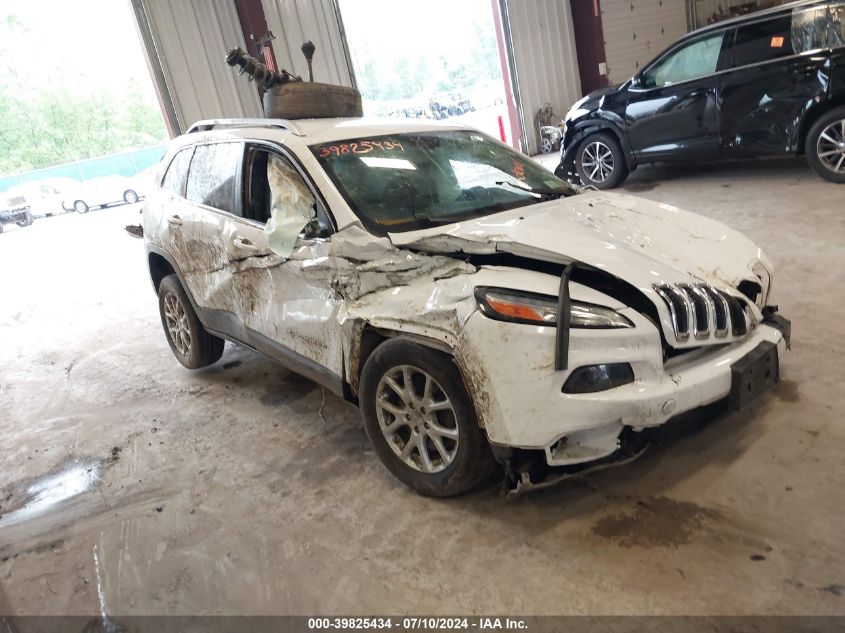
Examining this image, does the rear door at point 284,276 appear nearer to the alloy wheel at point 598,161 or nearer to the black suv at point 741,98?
the black suv at point 741,98

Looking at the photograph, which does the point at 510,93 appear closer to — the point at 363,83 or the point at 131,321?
the point at 363,83

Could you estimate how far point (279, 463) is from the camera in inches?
118

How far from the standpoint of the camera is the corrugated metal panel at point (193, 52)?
853cm

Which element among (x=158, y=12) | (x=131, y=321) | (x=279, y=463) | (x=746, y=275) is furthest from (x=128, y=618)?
(x=158, y=12)

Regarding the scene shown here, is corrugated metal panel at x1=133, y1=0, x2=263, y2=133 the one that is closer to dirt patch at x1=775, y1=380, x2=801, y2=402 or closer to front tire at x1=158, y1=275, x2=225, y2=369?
front tire at x1=158, y1=275, x2=225, y2=369

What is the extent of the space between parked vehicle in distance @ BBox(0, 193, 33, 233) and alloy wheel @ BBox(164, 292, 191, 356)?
617 inches

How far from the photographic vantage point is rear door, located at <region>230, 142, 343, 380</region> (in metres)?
2.67

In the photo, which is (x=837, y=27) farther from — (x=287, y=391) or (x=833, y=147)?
(x=287, y=391)

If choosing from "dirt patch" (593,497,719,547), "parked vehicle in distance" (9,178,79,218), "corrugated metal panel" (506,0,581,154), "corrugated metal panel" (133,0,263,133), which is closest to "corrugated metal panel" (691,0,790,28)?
"corrugated metal panel" (506,0,581,154)

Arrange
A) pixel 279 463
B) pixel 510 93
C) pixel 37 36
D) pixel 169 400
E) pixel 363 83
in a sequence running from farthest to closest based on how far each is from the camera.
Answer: pixel 37 36 → pixel 510 93 → pixel 363 83 → pixel 169 400 → pixel 279 463

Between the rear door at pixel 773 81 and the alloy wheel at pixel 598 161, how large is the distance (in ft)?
4.78

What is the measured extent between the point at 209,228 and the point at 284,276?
2.86ft

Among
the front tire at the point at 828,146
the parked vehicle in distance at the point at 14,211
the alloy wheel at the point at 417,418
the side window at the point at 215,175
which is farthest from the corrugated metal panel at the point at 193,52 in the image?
the parked vehicle in distance at the point at 14,211

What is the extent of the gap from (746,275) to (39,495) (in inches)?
143
